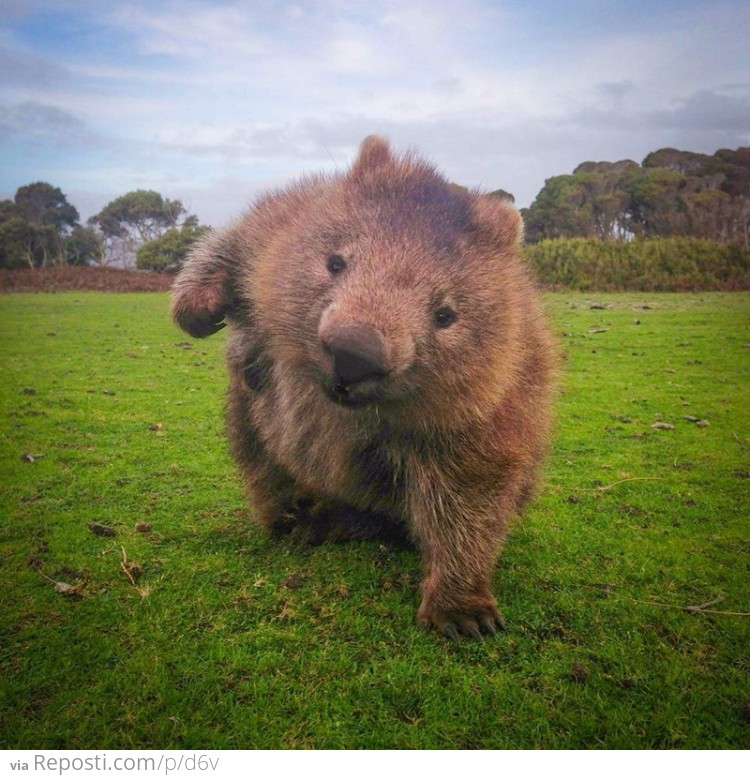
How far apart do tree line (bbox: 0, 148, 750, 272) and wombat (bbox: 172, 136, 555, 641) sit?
0.82 m

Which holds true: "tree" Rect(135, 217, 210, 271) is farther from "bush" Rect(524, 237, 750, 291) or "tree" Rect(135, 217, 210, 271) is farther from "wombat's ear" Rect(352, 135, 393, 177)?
"bush" Rect(524, 237, 750, 291)

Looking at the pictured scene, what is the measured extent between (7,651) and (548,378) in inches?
78.0

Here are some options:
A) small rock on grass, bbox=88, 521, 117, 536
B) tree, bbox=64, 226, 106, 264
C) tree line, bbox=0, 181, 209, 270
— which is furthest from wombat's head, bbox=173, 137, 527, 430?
tree, bbox=64, 226, 106, 264

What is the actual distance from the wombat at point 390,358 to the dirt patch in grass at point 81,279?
1.44 meters

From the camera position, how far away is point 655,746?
64.0 inches

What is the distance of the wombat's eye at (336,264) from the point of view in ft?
6.27

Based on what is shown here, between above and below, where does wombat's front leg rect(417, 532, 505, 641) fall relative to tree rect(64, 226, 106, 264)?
below

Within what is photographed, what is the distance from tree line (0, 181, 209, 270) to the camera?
11.0 ft

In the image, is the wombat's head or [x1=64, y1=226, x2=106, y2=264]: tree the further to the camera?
[x1=64, y1=226, x2=106, y2=264]: tree

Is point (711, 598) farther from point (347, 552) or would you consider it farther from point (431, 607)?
point (347, 552)

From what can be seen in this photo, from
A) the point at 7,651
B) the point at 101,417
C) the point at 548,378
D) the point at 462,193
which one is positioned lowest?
the point at 7,651

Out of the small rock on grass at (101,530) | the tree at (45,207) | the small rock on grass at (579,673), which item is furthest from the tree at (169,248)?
the small rock on grass at (579,673)
